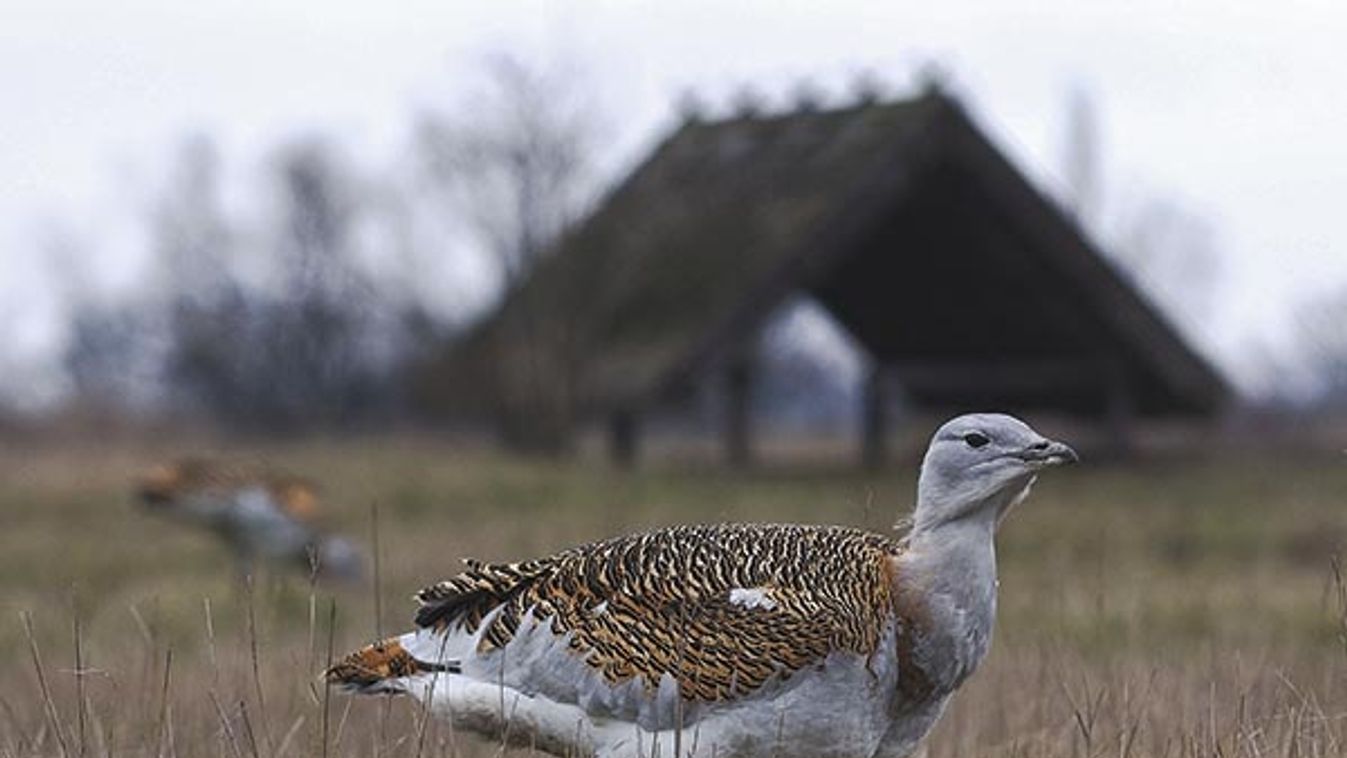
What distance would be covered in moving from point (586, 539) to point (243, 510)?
206 centimetres

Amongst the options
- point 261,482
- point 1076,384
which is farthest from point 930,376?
point 261,482

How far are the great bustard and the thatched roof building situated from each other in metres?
14.5

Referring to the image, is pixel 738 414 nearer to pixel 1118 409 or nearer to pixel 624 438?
pixel 624 438

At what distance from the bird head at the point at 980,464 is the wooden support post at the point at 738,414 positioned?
15.9 metres

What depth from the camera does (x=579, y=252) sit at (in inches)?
871

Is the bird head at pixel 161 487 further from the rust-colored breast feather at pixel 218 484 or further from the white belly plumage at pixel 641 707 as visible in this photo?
the white belly plumage at pixel 641 707

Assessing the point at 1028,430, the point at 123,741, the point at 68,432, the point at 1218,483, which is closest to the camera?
the point at 1028,430

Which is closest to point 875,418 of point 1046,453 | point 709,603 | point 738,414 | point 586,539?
point 738,414

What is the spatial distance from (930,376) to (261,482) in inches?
373

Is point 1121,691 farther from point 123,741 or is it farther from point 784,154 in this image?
point 784,154

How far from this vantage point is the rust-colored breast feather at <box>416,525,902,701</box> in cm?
464

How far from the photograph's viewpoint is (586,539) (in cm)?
1360

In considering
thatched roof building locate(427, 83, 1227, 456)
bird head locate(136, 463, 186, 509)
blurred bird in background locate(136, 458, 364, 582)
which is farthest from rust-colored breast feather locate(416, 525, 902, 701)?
thatched roof building locate(427, 83, 1227, 456)

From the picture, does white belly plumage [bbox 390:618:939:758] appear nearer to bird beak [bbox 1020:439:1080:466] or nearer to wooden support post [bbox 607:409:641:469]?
bird beak [bbox 1020:439:1080:466]
